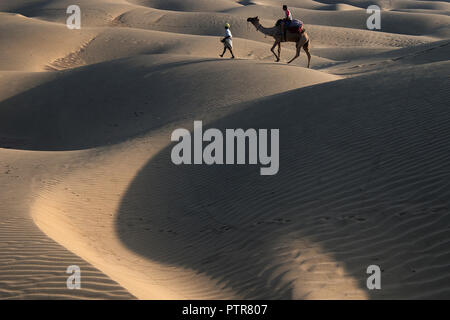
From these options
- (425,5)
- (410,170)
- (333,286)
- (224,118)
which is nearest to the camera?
(333,286)

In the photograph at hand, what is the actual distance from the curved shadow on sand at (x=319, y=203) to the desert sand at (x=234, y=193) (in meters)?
0.03

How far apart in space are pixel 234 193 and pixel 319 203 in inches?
82.3

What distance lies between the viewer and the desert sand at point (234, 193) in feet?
18.2

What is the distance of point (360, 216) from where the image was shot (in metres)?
6.73

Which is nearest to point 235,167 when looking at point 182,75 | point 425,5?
point 182,75

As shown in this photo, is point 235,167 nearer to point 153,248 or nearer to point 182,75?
point 153,248

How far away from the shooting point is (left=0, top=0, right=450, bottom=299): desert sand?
5.55 metres

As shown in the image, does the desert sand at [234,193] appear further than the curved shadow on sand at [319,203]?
No

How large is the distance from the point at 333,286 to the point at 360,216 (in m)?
1.69

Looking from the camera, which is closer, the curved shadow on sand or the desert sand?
the desert sand

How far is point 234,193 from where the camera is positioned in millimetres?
9031

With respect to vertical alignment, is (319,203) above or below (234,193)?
below

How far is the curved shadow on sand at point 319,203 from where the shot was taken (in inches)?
229

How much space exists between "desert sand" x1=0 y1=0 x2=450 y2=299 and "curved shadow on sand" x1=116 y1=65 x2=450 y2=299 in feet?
0.10
